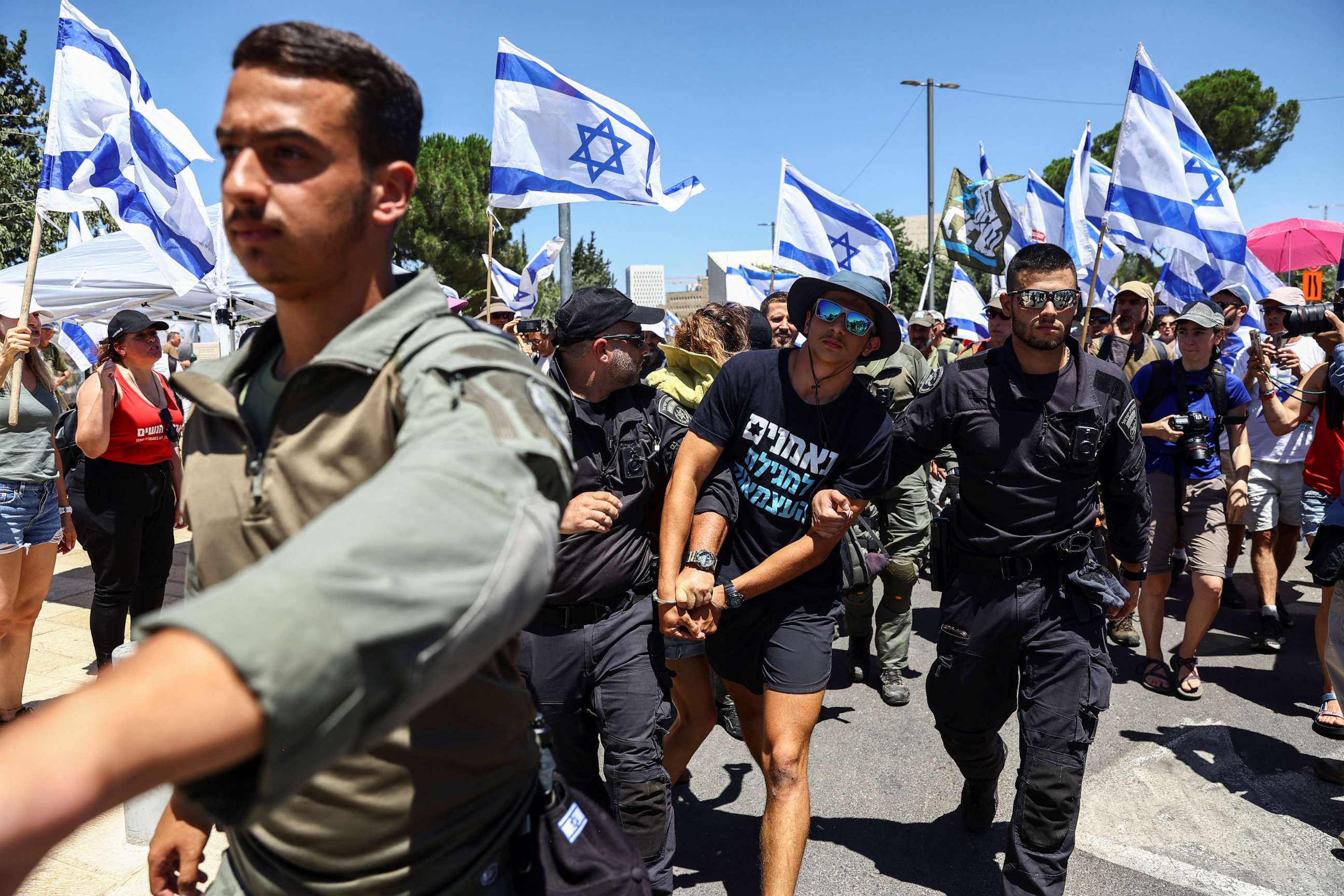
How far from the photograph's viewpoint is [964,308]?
35.4 feet

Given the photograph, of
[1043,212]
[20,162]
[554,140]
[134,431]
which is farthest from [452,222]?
[134,431]

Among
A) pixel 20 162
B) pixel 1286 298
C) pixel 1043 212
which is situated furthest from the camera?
pixel 20 162

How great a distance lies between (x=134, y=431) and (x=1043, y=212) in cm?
884

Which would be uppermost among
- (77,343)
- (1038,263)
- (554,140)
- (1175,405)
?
(554,140)

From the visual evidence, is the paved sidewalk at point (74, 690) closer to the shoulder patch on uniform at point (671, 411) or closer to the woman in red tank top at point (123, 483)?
the woman in red tank top at point (123, 483)

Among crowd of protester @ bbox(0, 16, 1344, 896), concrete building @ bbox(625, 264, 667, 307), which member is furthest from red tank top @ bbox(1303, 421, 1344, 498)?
concrete building @ bbox(625, 264, 667, 307)

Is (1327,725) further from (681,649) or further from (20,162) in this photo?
(20,162)

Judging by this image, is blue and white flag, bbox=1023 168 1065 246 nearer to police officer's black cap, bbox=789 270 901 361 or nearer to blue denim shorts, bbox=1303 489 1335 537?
blue denim shorts, bbox=1303 489 1335 537

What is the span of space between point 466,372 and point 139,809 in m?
3.18

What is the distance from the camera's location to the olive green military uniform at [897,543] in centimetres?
562

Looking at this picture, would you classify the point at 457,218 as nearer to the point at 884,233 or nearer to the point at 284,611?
the point at 884,233

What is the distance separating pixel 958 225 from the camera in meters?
10.7

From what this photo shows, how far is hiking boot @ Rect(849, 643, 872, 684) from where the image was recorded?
5.86m

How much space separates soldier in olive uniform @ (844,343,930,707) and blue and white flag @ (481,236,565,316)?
189 inches
